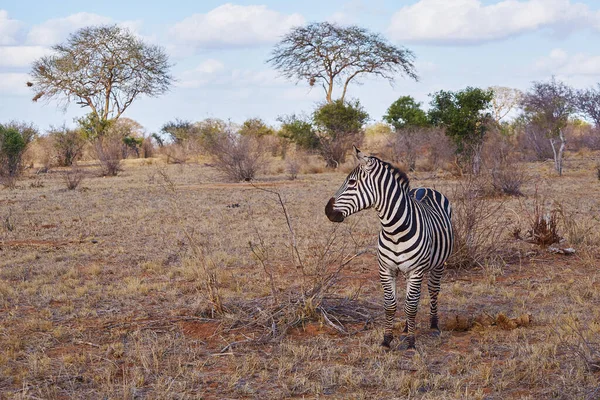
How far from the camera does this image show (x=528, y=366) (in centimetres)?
458

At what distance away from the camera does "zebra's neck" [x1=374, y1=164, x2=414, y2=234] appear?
5.00 metres

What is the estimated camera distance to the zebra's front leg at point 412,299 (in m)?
5.07

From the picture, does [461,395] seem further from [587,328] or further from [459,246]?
[459,246]

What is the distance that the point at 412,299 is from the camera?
5102mm

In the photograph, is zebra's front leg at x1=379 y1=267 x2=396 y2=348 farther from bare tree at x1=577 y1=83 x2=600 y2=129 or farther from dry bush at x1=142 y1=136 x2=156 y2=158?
dry bush at x1=142 y1=136 x2=156 y2=158

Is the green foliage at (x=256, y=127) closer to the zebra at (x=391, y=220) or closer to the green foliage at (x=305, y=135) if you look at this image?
the green foliage at (x=305, y=135)

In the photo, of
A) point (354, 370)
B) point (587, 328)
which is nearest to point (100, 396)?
point (354, 370)

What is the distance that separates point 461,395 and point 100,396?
2.34 meters

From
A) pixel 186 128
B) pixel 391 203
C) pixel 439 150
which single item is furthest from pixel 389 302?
pixel 186 128

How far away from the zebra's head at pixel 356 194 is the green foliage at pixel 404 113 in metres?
23.9

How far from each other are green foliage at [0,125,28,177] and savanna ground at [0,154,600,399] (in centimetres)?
1162

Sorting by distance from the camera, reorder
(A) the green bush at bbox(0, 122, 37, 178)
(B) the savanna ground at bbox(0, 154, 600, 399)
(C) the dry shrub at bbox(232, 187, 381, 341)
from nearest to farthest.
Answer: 1. (B) the savanna ground at bbox(0, 154, 600, 399)
2. (C) the dry shrub at bbox(232, 187, 381, 341)
3. (A) the green bush at bbox(0, 122, 37, 178)

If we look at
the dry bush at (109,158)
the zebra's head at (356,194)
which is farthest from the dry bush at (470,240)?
the dry bush at (109,158)

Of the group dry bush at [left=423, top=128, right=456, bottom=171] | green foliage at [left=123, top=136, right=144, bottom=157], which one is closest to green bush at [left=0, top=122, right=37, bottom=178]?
dry bush at [left=423, top=128, right=456, bottom=171]
